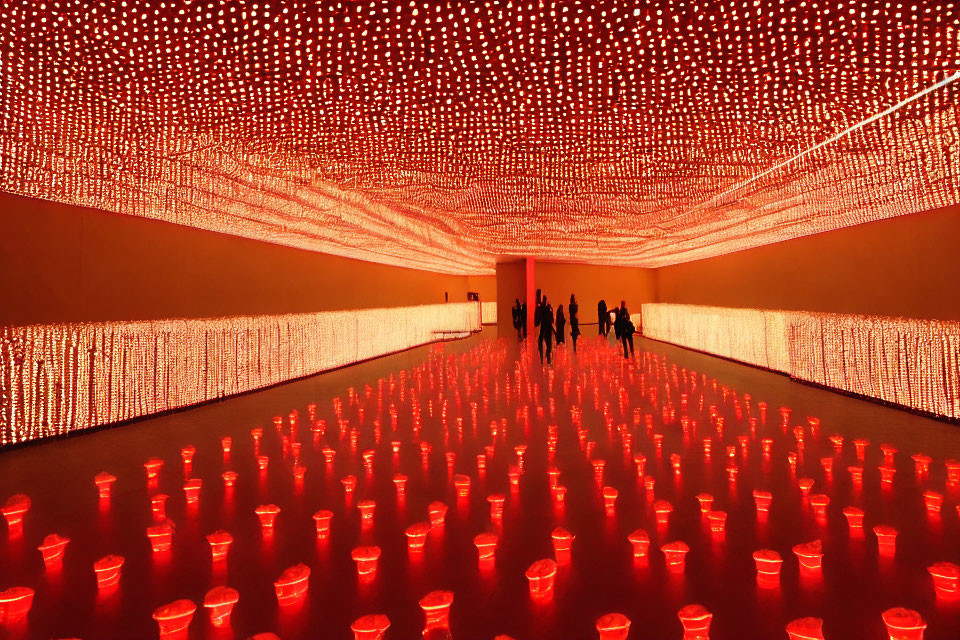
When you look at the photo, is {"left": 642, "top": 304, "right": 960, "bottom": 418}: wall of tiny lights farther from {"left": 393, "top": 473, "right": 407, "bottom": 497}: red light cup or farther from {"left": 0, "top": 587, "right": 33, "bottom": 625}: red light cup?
{"left": 0, "top": 587, "right": 33, "bottom": 625}: red light cup

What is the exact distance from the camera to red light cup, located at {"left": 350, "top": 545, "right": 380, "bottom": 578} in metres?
2.04

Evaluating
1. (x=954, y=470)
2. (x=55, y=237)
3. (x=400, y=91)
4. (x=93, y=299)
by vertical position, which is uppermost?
(x=400, y=91)

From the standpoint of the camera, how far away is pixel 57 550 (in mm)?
2205

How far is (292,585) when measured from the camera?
188 centimetres

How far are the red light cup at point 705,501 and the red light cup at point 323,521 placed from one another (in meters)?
1.91

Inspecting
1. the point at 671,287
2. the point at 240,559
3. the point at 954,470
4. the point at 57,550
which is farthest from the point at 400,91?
the point at 671,287

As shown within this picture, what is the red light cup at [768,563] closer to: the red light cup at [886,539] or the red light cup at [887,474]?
the red light cup at [886,539]

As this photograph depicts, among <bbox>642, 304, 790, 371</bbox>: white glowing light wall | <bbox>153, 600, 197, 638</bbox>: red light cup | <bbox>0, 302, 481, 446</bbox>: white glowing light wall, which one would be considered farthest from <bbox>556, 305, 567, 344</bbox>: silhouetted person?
<bbox>153, 600, 197, 638</bbox>: red light cup

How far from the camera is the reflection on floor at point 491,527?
5.82 feet

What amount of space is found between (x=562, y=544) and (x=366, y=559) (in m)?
0.85

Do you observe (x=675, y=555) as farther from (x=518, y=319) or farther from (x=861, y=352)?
(x=518, y=319)

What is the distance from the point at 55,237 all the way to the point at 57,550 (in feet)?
11.9

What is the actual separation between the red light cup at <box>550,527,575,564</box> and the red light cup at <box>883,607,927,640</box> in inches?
42.5

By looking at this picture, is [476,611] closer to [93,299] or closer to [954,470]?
[954,470]
